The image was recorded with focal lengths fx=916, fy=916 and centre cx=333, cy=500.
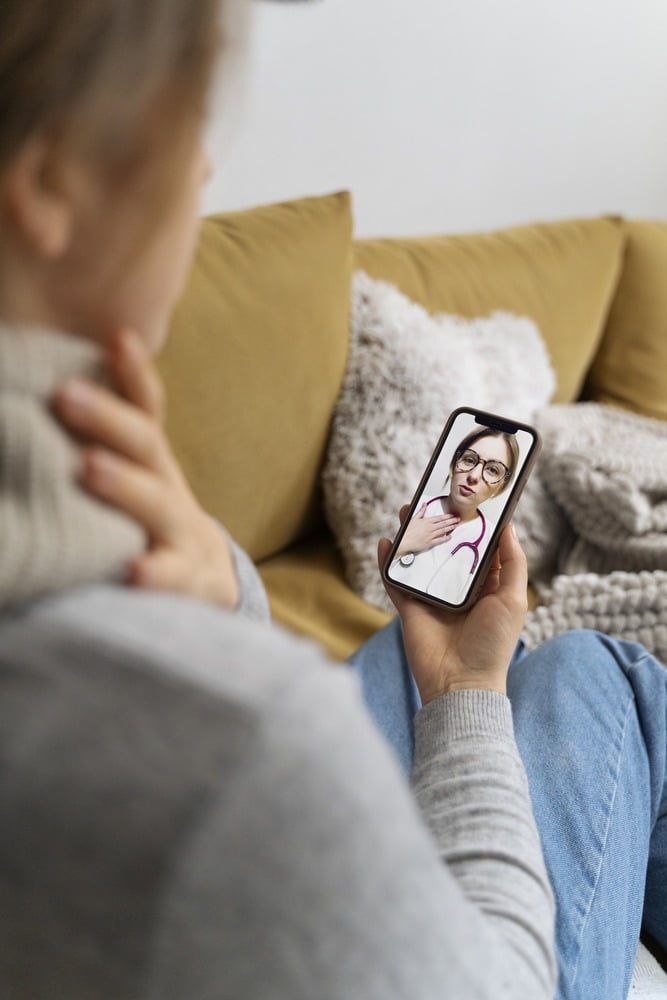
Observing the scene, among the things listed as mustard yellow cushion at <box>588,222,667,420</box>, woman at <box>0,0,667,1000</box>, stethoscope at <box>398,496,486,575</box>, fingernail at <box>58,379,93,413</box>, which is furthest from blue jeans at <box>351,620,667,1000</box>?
mustard yellow cushion at <box>588,222,667,420</box>

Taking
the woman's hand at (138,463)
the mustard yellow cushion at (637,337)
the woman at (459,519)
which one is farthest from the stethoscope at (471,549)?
the mustard yellow cushion at (637,337)

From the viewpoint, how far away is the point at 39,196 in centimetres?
36

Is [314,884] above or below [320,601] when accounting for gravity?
above

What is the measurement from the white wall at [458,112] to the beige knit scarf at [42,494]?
→ 1.13m

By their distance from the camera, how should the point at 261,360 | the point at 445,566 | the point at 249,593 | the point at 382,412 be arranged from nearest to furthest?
the point at 249,593 → the point at 445,566 → the point at 261,360 → the point at 382,412

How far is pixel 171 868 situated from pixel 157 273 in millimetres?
244

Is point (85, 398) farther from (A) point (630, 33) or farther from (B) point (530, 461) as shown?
(A) point (630, 33)

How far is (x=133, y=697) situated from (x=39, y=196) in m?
0.20

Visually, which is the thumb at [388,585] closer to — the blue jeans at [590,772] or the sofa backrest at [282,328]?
the blue jeans at [590,772]

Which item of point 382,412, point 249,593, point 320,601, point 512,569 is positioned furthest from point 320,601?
point 249,593

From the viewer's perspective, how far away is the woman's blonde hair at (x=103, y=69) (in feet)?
1.07

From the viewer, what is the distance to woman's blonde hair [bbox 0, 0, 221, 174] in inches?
12.9

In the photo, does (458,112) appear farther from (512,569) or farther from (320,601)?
(512,569)

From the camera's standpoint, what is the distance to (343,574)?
A: 4.29ft
